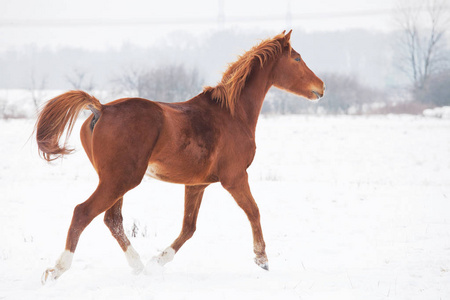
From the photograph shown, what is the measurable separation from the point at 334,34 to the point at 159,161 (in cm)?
11682

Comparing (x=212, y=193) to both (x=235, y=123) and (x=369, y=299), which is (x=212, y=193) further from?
(x=369, y=299)

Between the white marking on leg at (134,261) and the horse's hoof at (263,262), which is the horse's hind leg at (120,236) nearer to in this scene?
the white marking on leg at (134,261)

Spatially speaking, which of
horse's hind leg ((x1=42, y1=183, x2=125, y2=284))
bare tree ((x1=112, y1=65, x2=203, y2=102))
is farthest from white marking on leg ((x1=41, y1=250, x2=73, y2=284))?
bare tree ((x1=112, y1=65, x2=203, y2=102))

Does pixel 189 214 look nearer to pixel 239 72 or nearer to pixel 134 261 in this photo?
pixel 134 261

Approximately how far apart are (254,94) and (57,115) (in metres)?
2.11

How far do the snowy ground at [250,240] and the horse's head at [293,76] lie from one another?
1.87 m

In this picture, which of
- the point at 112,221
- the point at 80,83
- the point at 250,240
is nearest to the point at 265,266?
the point at 250,240

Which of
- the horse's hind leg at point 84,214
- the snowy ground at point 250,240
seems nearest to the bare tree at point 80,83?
the snowy ground at point 250,240

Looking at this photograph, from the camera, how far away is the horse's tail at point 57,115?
381 cm

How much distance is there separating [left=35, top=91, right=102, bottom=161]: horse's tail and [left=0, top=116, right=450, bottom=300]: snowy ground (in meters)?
1.22

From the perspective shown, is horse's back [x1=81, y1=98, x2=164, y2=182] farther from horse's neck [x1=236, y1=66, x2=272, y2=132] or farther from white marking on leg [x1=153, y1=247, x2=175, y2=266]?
horse's neck [x1=236, y1=66, x2=272, y2=132]

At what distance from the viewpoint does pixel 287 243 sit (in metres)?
5.49

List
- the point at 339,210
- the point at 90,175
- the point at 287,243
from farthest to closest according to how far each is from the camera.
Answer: the point at 90,175 → the point at 339,210 → the point at 287,243

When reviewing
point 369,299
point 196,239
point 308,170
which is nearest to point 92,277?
point 196,239
